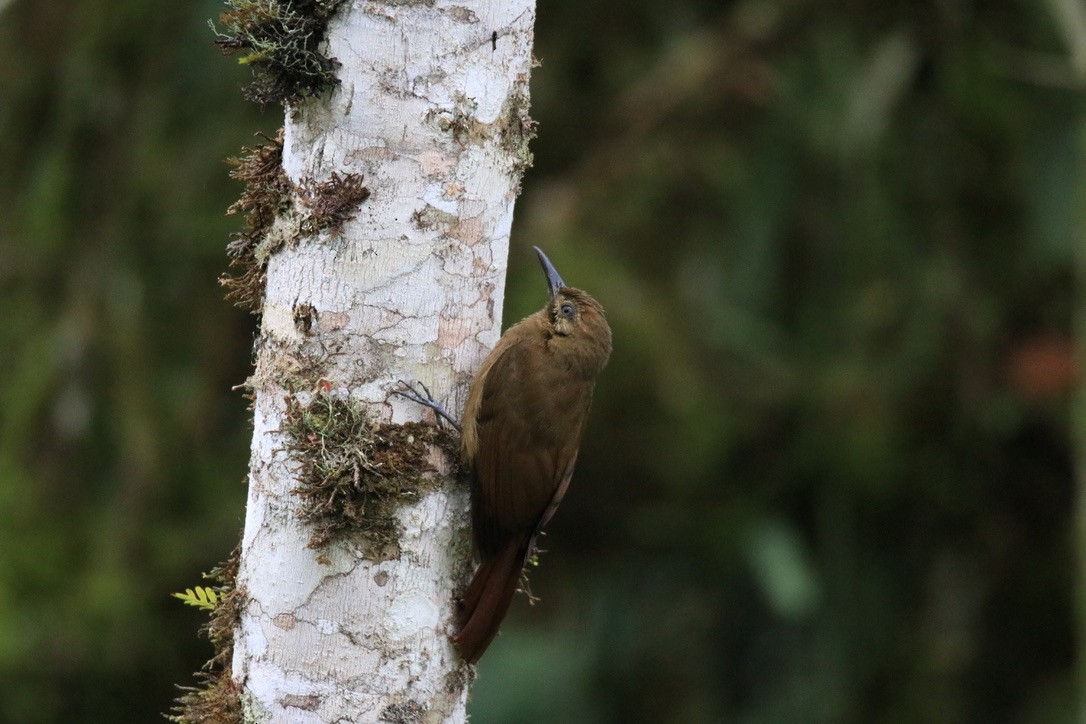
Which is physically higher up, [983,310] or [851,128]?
[851,128]

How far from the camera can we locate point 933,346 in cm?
514

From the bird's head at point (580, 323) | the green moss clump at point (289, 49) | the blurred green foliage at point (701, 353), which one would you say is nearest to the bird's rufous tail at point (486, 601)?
the bird's head at point (580, 323)

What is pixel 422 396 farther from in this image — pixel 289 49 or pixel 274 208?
pixel 289 49

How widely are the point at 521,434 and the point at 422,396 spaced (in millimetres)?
752

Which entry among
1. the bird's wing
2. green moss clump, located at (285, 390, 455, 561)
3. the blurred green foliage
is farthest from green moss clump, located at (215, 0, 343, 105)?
the blurred green foliage

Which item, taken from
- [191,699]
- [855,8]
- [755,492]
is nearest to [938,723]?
[755,492]

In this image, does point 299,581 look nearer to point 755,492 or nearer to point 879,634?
point 755,492

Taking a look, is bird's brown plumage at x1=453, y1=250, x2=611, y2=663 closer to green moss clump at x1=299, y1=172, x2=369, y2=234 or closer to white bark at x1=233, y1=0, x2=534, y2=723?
white bark at x1=233, y1=0, x2=534, y2=723

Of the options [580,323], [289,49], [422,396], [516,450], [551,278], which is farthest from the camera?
[551,278]

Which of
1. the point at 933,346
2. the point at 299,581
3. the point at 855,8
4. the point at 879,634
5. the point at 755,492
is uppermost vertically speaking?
the point at 855,8

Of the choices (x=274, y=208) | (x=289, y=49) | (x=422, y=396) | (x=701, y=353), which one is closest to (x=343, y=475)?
(x=422, y=396)

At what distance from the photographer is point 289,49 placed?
7.19ft

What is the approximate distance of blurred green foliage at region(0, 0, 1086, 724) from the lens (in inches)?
163

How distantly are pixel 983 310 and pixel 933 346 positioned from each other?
0.24 m
